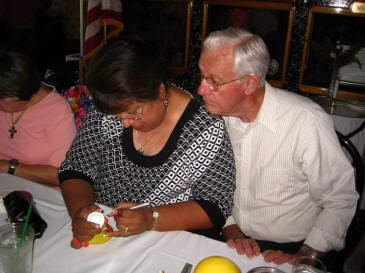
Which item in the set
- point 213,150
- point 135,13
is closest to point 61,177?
point 213,150

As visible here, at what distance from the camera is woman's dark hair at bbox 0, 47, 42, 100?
6.02ft

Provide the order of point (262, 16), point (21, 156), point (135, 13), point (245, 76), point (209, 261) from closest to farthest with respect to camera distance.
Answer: point (209, 261) < point (245, 76) < point (21, 156) < point (262, 16) < point (135, 13)

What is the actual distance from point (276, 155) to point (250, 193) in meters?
0.27

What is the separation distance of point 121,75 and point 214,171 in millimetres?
659

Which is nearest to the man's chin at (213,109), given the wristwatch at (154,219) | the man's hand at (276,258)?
the wristwatch at (154,219)

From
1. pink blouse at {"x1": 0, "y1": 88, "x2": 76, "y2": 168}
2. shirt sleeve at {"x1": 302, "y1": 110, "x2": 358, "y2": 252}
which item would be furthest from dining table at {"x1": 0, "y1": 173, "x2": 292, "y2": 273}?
pink blouse at {"x1": 0, "y1": 88, "x2": 76, "y2": 168}

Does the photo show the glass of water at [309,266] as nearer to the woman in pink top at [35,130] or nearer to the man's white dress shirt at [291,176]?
the man's white dress shirt at [291,176]

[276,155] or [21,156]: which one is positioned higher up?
[276,155]

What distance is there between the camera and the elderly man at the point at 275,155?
1531mm

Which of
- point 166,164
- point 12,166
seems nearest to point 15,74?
point 12,166

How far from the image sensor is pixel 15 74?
1.86m

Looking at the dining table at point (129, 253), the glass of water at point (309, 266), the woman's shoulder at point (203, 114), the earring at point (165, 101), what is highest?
the earring at point (165, 101)

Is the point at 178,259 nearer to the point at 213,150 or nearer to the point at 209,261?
the point at 209,261

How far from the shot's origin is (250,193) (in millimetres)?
1754
